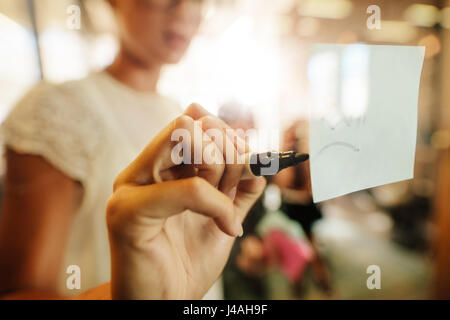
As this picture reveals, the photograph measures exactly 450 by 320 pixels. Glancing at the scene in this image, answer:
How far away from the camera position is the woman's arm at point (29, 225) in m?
0.44

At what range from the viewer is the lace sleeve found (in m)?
0.46

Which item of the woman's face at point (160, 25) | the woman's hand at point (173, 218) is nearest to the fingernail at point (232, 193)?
the woman's hand at point (173, 218)

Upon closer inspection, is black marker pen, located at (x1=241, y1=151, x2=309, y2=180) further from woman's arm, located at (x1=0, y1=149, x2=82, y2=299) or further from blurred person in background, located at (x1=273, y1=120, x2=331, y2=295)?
woman's arm, located at (x1=0, y1=149, x2=82, y2=299)

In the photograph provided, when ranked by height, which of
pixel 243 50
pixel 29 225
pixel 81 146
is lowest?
pixel 29 225

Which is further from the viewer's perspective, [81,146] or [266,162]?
[81,146]

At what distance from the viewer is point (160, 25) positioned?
0.43 metres

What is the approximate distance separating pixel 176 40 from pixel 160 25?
0.12 feet

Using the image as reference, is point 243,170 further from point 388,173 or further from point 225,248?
point 388,173

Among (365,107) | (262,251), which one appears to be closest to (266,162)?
(365,107)

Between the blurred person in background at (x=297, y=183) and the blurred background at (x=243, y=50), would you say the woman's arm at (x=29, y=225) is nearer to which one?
the blurred background at (x=243, y=50)

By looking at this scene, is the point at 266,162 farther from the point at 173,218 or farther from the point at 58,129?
the point at 58,129

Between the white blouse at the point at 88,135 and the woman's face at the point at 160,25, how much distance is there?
8cm

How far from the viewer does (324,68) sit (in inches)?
14.8
